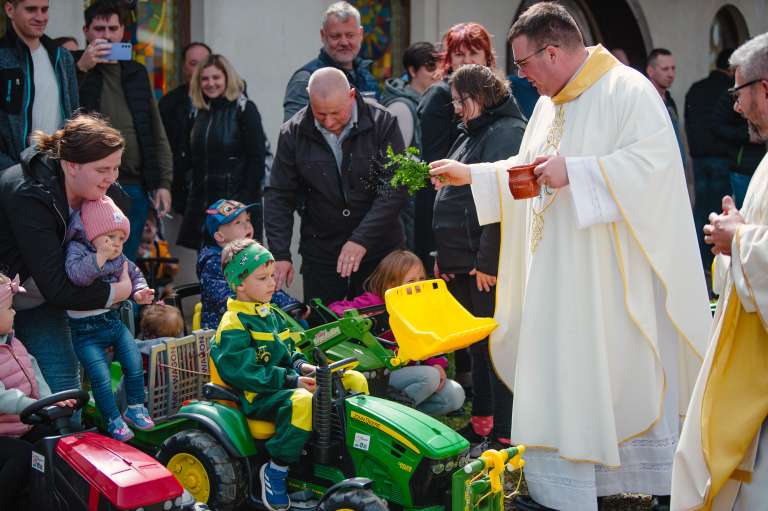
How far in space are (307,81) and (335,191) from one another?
4.08 ft

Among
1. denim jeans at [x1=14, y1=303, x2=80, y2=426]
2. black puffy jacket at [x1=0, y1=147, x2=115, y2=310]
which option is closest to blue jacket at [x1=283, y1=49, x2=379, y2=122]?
black puffy jacket at [x1=0, y1=147, x2=115, y2=310]

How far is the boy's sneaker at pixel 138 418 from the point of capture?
4.94 m

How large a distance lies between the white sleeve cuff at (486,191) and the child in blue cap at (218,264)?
1.28 metres

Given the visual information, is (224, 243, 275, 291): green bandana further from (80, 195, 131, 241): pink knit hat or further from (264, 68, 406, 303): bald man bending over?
(264, 68, 406, 303): bald man bending over

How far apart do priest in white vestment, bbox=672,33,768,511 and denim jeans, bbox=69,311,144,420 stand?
2602mm

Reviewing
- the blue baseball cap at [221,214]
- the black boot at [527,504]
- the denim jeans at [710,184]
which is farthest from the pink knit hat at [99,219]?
the denim jeans at [710,184]

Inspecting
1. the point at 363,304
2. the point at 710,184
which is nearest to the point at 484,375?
the point at 363,304

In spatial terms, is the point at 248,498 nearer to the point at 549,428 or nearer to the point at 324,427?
the point at 324,427

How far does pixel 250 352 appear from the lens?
4.61 meters

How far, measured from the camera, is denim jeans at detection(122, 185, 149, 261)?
697 cm

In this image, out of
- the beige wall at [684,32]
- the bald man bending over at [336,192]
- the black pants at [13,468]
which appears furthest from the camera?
the beige wall at [684,32]

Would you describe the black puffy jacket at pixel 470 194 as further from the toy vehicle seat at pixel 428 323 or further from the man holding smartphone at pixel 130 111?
the man holding smartphone at pixel 130 111

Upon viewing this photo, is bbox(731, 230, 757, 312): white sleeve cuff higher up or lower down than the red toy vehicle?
higher up

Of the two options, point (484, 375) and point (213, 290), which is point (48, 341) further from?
point (484, 375)
